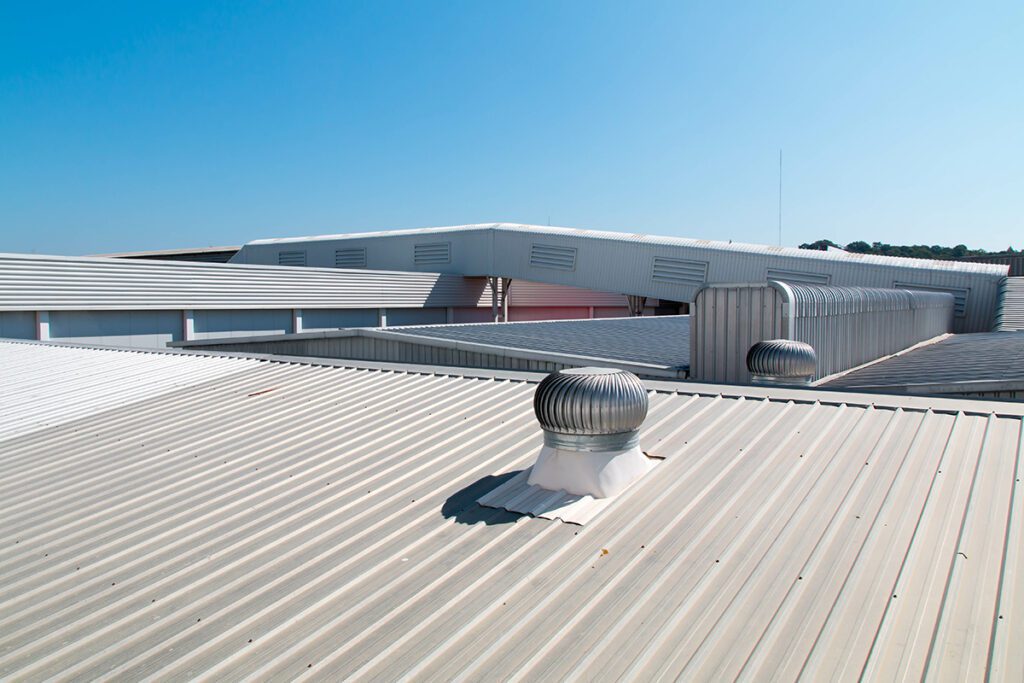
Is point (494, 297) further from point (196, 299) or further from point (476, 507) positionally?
point (476, 507)

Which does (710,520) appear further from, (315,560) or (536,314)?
(536,314)

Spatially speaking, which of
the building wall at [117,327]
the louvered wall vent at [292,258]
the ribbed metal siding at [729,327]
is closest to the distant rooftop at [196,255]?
the louvered wall vent at [292,258]

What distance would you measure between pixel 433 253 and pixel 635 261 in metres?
12.1

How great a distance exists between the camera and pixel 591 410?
17.5 ft

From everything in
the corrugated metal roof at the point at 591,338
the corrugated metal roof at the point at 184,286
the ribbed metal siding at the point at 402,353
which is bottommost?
the ribbed metal siding at the point at 402,353

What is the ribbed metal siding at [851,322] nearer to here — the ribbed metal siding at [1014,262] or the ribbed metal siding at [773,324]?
the ribbed metal siding at [773,324]

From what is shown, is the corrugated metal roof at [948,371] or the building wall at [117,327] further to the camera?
the building wall at [117,327]

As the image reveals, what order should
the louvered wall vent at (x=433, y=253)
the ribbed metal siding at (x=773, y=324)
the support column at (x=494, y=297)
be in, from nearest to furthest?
the ribbed metal siding at (x=773, y=324), the support column at (x=494, y=297), the louvered wall vent at (x=433, y=253)

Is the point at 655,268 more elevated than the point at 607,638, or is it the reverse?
the point at 655,268

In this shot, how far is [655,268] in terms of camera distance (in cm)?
3606

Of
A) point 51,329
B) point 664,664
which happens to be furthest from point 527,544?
point 51,329

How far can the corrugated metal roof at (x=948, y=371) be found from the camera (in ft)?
32.2

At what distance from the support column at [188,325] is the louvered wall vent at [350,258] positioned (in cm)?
1715

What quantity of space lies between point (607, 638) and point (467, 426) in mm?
3898
